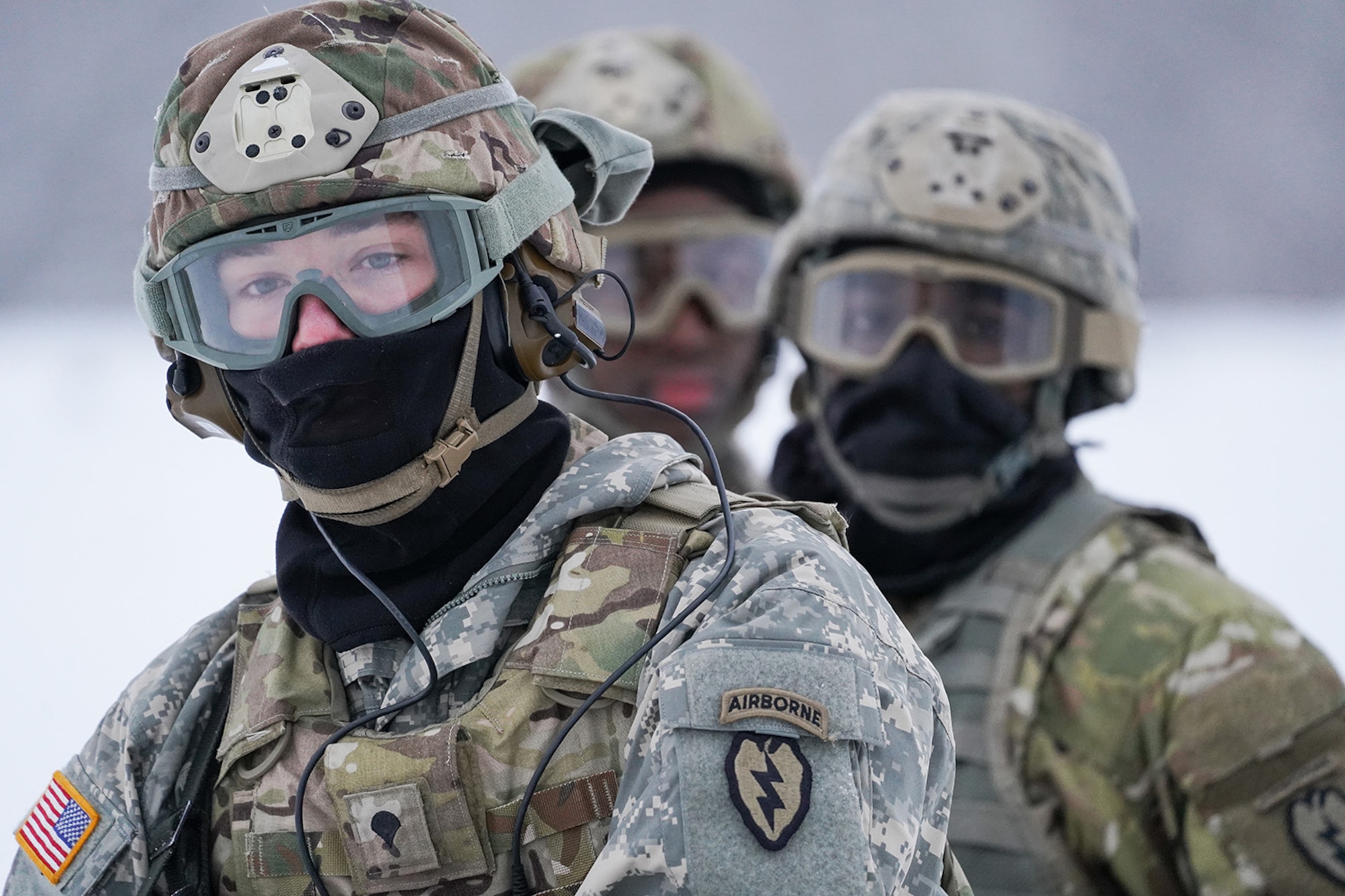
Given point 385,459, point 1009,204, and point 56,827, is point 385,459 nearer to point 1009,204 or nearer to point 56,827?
point 56,827

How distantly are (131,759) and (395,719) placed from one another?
1.42 feet

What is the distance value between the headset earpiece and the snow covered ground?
2401 mm

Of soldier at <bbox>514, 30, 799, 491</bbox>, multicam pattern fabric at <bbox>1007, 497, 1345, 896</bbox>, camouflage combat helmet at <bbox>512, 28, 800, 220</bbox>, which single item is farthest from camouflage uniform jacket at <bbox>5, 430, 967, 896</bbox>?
camouflage combat helmet at <bbox>512, 28, 800, 220</bbox>

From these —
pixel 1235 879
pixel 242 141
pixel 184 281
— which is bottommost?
pixel 1235 879

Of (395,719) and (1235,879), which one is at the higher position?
(395,719)

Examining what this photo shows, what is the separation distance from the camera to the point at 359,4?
2.44m

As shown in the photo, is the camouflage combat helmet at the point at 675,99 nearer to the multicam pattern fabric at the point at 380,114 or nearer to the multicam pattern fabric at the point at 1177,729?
the multicam pattern fabric at the point at 1177,729

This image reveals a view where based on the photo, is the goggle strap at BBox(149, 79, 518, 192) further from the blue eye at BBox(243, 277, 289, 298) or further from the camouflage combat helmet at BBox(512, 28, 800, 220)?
the camouflage combat helmet at BBox(512, 28, 800, 220)

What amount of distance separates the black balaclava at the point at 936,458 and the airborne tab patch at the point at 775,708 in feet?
7.61

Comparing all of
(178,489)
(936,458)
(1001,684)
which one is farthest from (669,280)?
(178,489)

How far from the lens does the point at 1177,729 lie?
11.8ft

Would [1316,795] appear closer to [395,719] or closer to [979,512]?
[979,512]

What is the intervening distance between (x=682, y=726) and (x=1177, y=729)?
1.94 m

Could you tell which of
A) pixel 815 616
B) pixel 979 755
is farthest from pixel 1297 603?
pixel 815 616
